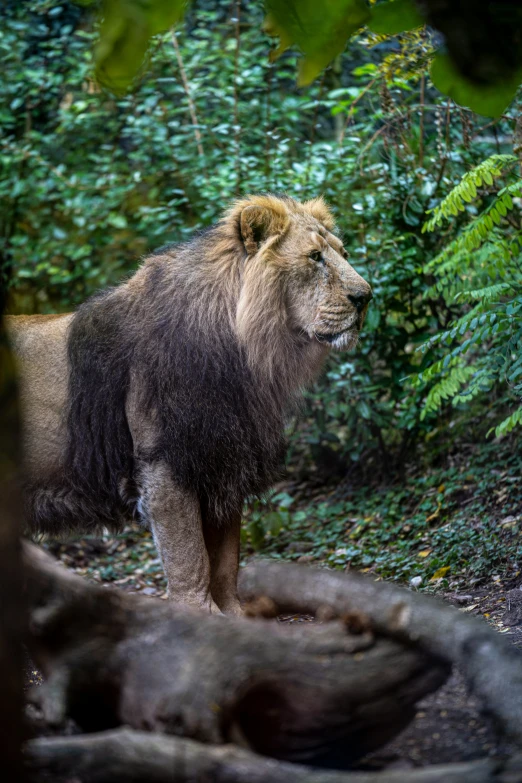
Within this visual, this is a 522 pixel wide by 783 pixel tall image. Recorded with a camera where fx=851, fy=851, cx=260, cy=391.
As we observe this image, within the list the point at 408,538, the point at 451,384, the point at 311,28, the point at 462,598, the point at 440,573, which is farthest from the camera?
the point at 408,538

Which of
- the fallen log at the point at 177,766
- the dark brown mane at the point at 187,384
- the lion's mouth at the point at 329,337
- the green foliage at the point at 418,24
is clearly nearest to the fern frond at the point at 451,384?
the dark brown mane at the point at 187,384

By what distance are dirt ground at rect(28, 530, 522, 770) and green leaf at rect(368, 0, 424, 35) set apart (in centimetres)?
190

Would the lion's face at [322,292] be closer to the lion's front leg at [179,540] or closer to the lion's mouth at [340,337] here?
the lion's mouth at [340,337]

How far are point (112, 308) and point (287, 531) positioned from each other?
3324 millimetres

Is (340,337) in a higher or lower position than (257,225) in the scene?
Result: lower

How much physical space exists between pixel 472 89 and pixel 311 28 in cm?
33

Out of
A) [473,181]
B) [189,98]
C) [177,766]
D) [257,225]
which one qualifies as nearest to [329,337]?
[257,225]

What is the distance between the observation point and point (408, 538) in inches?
270

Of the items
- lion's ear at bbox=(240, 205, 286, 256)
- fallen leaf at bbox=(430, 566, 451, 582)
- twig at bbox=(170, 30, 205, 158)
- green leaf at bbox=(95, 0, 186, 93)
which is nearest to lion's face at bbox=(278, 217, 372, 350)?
lion's ear at bbox=(240, 205, 286, 256)

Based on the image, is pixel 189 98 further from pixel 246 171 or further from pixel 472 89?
pixel 472 89

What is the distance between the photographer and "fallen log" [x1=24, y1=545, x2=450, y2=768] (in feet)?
7.20

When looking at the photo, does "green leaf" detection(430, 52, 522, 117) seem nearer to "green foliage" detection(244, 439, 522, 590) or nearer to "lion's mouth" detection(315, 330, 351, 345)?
"lion's mouth" detection(315, 330, 351, 345)

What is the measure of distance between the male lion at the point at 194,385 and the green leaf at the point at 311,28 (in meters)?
3.17

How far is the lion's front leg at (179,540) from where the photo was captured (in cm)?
471
